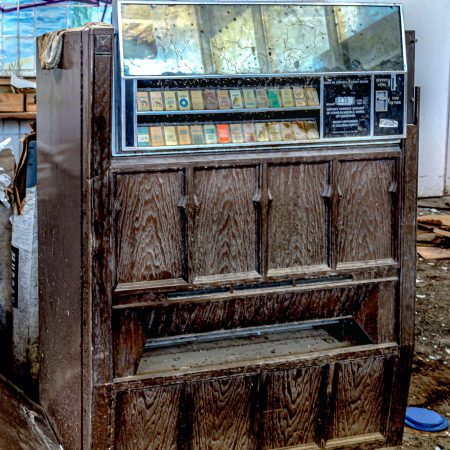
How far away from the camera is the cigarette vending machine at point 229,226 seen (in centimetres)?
253

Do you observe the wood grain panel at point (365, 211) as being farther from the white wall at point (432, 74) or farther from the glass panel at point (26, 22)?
the white wall at point (432, 74)

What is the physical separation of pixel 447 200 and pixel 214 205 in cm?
670

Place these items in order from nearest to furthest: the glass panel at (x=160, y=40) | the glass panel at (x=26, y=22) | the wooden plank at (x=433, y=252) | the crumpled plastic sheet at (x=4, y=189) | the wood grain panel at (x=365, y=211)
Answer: the glass panel at (x=160, y=40), the wood grain panel at (x=365, y=211), the crumpled plastic sheet at (x=4, y=189), the wooden plank at (x=433, y=252), the glass panel at (x=26, y=22)

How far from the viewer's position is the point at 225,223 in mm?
2678

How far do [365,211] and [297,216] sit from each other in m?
0.28

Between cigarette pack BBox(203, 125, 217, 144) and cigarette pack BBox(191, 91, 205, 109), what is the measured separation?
8cm

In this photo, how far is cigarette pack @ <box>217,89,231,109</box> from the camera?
8.64 feet

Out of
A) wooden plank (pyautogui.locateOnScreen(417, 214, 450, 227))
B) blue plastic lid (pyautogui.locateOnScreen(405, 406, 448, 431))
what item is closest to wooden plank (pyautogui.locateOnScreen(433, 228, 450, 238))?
wooden plank (pyautogui.locateOnScreen(417, 214, 450, 227))

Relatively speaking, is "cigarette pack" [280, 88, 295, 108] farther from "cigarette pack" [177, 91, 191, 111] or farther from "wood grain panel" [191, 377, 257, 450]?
"wood grain panel" [191, 377, 257, 450]

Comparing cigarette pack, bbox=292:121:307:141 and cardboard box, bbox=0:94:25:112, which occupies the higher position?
cardboard box, bbox=0:94:25:112

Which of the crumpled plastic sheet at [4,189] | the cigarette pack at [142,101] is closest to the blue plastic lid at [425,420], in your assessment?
the cigarette pack at [142,101]

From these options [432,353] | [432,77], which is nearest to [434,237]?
[432,77]

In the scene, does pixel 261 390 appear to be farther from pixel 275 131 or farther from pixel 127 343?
pixel 275 131

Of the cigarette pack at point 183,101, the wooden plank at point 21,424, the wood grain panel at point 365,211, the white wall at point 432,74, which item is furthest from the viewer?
the white wall at point 432,74
